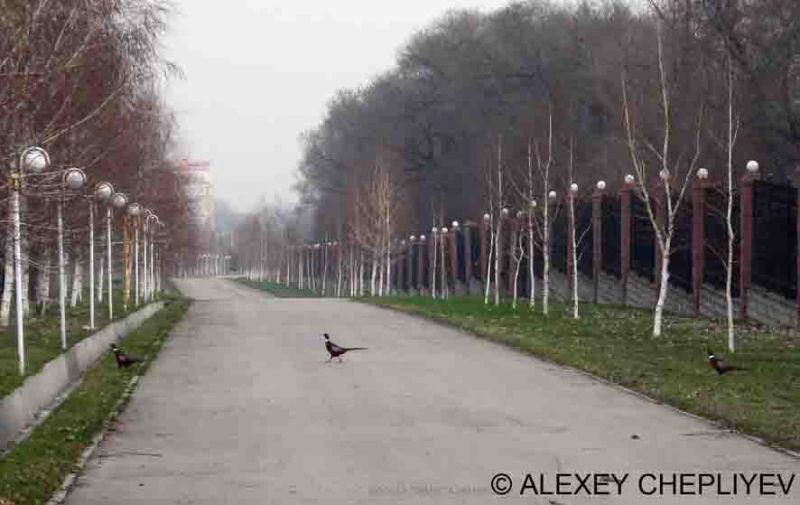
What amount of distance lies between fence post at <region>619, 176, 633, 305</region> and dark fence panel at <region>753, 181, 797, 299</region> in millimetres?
9996

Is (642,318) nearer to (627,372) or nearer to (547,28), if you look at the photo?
(627,372)

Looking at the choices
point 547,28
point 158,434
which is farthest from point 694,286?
point 547,28

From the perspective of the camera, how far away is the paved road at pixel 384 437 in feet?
37.7

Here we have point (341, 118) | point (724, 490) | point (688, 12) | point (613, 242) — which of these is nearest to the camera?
point (724, 490)

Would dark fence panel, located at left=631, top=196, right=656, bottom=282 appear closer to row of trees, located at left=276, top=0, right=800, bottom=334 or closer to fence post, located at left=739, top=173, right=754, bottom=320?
row of trees, located at left=276, top=0, right=800, bottom=334

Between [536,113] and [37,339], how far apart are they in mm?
39650

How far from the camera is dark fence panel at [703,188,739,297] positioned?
39344mm

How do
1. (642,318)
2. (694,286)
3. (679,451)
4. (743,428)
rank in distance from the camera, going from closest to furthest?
(679,451) < (743,428) < (642,318) < (694,286)

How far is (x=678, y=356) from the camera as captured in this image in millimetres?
25172

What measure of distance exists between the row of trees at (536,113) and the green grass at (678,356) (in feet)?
16.4

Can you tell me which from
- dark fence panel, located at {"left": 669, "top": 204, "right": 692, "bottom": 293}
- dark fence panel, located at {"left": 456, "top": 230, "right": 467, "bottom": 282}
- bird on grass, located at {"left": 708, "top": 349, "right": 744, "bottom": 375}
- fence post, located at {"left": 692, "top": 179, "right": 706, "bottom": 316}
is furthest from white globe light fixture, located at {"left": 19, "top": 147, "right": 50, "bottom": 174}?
dark fence panel, located at {"left": 456, "top": 230, "right": 467, "bottom": 282}

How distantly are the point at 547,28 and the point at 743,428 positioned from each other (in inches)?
2592

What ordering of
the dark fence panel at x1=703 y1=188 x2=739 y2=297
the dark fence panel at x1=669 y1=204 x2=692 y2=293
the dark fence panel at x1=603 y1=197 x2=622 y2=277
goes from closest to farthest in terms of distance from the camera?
the dark fence panel at x1=703 y1=188 x2=739 y2=297 → the dark fence panel at x1=669 y1=204 x2=692 y2=293 → the dark fence panel at x1=603 y1=197 x2=622 y2=277

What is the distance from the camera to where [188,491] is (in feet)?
37.4
